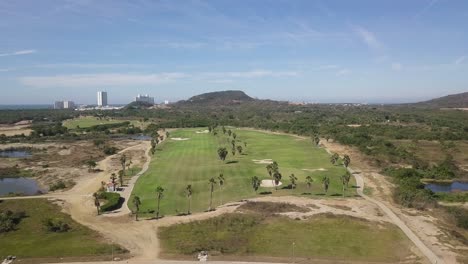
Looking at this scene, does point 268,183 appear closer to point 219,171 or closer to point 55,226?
point 219,171


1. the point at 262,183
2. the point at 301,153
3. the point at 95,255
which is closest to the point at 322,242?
the point at 95,255

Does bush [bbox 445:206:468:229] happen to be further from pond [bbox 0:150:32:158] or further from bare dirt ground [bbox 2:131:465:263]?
pond [bbox 0:150:32:158]

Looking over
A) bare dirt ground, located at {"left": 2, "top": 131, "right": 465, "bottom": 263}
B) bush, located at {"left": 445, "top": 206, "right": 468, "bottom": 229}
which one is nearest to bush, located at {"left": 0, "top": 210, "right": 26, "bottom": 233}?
bare dirt ground, located at {"left": 2, "top": 131, "right": 465, "bottom": 263}

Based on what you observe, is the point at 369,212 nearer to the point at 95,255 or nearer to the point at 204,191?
the point at 204,191

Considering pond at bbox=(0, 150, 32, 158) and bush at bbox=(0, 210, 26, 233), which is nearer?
bush at bbox=(0, 210, 26, 233)

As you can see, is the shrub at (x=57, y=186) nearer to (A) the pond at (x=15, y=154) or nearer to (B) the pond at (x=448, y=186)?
(A) the pond at (x=15, y=154)
